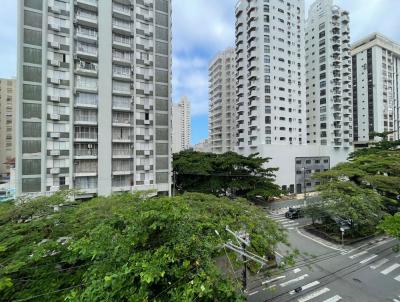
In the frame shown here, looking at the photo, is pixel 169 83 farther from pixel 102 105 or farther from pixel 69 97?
pixel 69 97

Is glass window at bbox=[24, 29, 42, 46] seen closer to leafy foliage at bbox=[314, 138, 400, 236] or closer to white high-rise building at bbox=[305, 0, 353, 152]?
leafy foliage at bbox=[314, 138, 400, 236]

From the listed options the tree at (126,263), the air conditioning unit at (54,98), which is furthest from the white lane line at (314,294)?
the air conditioning unit at (54,98)

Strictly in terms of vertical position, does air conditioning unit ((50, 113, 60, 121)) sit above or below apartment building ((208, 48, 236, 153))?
below

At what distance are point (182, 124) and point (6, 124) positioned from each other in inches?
2713

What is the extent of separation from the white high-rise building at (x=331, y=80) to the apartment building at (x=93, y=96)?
37481 millimetres

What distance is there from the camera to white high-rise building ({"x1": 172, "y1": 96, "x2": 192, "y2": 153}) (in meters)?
97.0

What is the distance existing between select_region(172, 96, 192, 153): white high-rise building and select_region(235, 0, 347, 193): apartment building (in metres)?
60.0

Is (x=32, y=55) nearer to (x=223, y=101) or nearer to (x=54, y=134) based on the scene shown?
(x=54, y=134)

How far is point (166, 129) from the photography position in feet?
86.4

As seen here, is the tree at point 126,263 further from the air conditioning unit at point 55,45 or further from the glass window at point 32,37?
the glass window at point 32,37

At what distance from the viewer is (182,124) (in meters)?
104

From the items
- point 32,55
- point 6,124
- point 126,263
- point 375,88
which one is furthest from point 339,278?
point 6,124

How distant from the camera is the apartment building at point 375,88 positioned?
172 ft

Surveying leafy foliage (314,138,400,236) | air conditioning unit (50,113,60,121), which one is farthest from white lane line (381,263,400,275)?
air conditioning unit (50,113,60,121)
